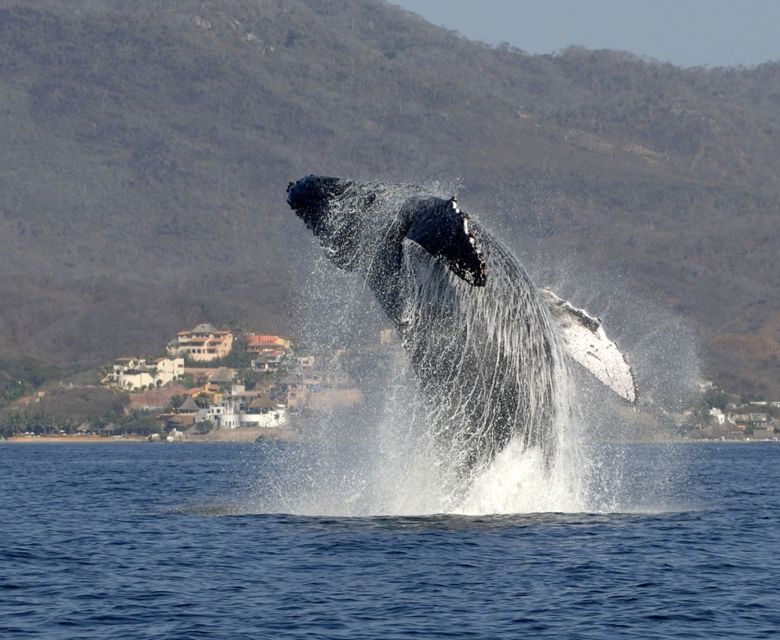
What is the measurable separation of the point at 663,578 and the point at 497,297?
16.2 ft

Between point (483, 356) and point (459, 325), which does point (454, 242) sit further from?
point (483, 356)

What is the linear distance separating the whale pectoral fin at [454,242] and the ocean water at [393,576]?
4276 mm

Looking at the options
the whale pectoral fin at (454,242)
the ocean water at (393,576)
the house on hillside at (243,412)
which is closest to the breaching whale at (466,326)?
the ocean water at (393,576)

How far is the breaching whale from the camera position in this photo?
25.3 meters

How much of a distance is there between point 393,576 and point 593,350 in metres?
5.81

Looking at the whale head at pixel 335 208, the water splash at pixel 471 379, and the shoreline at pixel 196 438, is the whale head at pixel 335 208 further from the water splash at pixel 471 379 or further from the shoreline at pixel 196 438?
the shoreline at pixel 196 438

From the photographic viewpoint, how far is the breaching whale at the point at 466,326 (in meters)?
25.3

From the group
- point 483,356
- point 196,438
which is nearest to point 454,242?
point 483,356

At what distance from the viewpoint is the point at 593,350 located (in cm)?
2684

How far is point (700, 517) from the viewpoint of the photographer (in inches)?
1328

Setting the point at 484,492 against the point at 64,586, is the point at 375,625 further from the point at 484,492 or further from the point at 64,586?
the point at 484,492

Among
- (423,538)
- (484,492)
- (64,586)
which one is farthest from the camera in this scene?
(484,492)

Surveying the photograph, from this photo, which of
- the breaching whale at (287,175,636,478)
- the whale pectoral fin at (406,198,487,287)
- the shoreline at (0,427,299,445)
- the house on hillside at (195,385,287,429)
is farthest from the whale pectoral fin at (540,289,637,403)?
the house on hillside at (195,385,287,429)

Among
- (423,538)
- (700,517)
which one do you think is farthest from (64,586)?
(700,517)
